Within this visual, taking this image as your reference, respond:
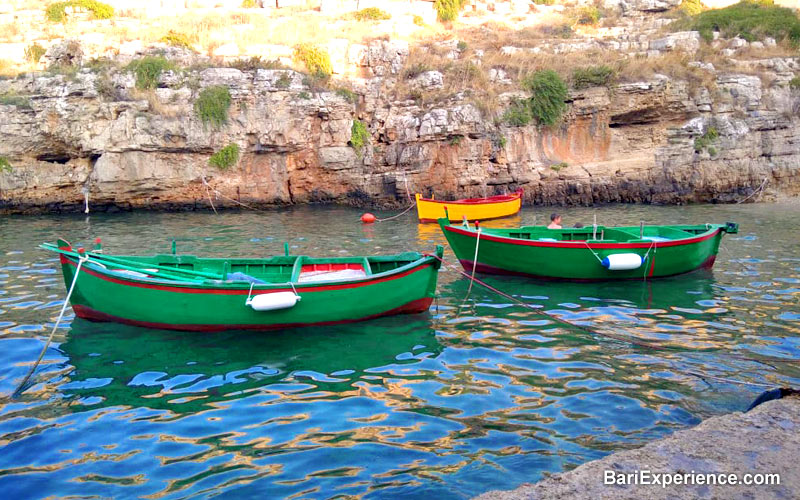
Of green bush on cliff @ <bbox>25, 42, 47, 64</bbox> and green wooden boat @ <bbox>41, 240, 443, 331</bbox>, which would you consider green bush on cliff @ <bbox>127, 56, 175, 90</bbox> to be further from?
green wooden boat @ <bbox>41, 240, 443, 331</bbox>

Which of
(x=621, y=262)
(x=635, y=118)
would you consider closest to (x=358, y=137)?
(x=635, y=118)

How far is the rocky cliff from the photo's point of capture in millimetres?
22656

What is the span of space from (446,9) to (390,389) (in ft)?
99.8

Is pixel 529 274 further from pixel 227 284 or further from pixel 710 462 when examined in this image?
pixel 710 462

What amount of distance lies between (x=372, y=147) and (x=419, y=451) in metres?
20.4

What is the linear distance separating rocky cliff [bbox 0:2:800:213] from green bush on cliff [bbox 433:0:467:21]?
29.3 feet

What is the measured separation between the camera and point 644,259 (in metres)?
11.8

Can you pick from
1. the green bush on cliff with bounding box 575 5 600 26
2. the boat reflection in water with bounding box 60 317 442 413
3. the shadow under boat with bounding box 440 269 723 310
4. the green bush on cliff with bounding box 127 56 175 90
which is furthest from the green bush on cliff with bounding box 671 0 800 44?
the boat reflection in water with bounding box 60 317 442 413

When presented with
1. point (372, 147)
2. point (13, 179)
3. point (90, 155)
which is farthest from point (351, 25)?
point (13, 179)

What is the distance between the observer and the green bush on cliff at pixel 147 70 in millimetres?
23422

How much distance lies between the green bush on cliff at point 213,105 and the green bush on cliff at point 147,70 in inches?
69.7

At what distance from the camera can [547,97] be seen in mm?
24969

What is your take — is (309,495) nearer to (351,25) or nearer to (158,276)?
(158,276)

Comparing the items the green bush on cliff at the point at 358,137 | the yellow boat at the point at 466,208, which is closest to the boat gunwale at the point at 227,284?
the yellow boat at the point at 466,208
